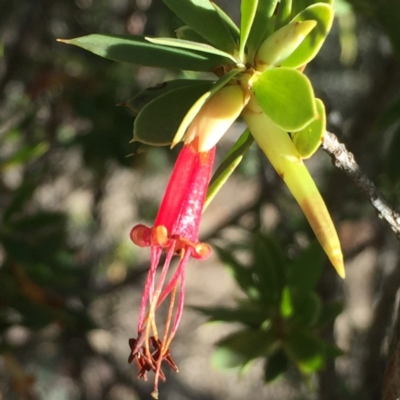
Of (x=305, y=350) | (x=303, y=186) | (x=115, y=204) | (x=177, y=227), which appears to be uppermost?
(x=303, y=186)

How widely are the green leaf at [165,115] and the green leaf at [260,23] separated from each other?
6 cm

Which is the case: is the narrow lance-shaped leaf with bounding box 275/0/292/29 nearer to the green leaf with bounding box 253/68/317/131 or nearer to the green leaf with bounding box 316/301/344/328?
the green leaf with bounding box 253/68/317/131

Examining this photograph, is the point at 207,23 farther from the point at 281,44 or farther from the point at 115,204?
the point at 115,204

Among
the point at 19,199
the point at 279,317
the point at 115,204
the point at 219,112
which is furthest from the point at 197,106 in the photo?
the point at 115,204

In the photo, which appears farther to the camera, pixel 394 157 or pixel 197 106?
pixel 394 157

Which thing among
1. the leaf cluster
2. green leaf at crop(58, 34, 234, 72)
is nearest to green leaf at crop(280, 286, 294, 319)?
the leaf cluster

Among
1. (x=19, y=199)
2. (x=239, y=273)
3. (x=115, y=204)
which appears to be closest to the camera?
(x=239, y=273)

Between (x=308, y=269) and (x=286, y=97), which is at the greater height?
(x=286, y=97)

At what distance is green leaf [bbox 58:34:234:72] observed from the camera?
571mm

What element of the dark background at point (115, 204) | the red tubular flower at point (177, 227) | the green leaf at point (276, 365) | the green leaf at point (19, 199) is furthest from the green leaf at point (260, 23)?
the green leaf at point (19, 199)

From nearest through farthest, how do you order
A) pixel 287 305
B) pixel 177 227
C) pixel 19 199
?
pixel 177 227 → pixel 287 305 → pixel 19 199

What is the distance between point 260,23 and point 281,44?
67 millimetres

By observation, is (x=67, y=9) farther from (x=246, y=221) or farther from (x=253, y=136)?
(x=253, y=136)

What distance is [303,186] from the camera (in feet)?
1.84
